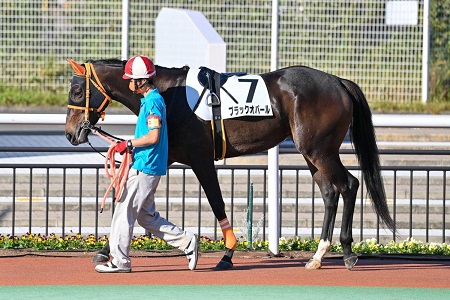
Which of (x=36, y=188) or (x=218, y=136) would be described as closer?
(x=218, y=136)

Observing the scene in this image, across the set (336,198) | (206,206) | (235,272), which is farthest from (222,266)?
(206,206)

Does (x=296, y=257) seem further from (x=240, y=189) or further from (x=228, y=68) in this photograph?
(x=228, y=68)

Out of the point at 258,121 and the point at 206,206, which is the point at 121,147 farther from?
the point at 206,206

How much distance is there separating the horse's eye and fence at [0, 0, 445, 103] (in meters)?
13.6

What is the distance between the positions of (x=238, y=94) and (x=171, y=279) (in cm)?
157

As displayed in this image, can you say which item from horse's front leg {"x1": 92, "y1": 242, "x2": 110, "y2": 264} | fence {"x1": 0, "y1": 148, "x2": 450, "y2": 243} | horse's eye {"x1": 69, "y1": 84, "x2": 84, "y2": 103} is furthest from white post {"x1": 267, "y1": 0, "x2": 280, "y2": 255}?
fence {"x1": 0, "y1": 148, "x2": 450, "y2": 243}

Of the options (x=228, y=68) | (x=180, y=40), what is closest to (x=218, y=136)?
(x=180, y=40)

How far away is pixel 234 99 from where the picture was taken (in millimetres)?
9336

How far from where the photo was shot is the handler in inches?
347

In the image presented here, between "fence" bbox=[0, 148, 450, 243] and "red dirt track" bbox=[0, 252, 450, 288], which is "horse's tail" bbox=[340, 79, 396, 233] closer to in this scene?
"red dirt track" bbox=[0, 252, 450, 288]

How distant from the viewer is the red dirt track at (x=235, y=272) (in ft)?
28.9

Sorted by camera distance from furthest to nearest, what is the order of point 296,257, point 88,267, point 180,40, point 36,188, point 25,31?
1. point 25,31
2. point 180,40
3. point 36,188
4. point 296,257
5. point 88,267

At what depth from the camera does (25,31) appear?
75.2 ft

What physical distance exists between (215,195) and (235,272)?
24.7 inches
